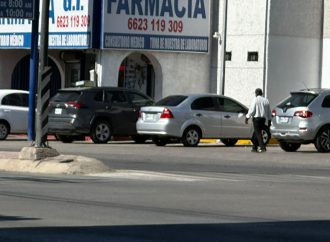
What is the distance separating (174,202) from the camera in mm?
16156

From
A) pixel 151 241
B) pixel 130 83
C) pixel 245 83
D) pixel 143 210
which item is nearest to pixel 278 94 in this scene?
pixel 245 83

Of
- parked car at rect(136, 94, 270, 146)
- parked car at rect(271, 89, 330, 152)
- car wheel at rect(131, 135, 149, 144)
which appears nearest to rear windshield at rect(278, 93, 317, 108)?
parked car at rect(271, 89, 330, 152)

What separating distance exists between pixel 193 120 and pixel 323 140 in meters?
4.22

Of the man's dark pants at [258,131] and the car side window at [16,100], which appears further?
the car side window at [16,100]

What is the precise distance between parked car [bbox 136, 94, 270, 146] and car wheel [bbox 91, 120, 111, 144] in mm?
1481

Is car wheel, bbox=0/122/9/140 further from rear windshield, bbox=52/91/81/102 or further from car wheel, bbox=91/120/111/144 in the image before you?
car wheel, bbox=91/120/111/144

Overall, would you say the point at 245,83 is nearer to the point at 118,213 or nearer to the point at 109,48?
the point at 109,48

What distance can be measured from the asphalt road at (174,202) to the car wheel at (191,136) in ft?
17.3

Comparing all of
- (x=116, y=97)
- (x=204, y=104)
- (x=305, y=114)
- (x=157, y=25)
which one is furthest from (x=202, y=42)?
(x=305, y=114)

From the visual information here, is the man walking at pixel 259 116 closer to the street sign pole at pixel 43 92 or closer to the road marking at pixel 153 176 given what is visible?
the street sign pole at pixel 43 92

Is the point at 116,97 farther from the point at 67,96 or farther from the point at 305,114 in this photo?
the point at 305,114

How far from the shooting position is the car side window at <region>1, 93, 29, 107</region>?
35.4 metres

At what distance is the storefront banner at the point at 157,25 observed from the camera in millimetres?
38312

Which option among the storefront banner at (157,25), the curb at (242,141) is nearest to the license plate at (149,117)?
the curb at (242,141)
